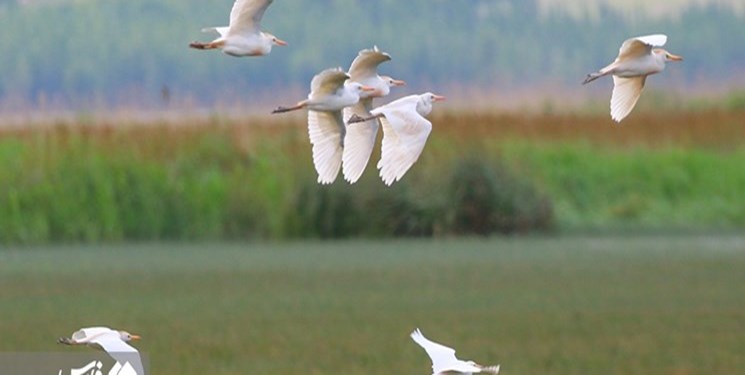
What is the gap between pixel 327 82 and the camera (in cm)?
412

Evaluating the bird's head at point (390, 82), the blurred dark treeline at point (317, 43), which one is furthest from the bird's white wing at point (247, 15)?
the blurred dark treeline at point (317, 43)

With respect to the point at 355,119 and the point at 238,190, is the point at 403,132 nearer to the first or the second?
the point at 355,119

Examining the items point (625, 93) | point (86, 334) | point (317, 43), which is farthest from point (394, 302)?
point (317, 43)

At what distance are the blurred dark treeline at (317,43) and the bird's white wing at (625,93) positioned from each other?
34.1 metres

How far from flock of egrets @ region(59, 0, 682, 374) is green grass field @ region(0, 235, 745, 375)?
8.67 m

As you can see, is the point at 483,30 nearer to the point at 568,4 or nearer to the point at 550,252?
the point at 568,4

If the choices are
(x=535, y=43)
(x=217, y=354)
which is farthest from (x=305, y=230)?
(x=535, y=43)

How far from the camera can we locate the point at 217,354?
558 inches

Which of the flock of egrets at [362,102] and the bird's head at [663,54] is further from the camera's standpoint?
the bird's head at [663,54]

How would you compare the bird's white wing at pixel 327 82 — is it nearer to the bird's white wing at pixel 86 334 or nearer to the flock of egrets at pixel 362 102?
the flock of egrets at pixel 362 102

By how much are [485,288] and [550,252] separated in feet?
14.5

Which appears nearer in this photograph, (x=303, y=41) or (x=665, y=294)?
(x=665, y=294)

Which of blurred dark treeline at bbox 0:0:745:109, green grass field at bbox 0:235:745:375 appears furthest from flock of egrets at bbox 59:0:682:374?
blurred dark treeline at bbox 0:0:745:109

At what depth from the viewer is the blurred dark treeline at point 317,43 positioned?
4162 cm
